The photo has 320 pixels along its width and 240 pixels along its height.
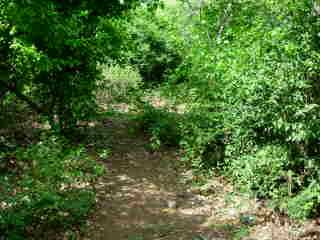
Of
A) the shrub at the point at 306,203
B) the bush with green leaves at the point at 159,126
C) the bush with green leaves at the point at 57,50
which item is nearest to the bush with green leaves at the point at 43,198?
the bush with green leaves at the point at 57,50

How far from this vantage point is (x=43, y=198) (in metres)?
6.34

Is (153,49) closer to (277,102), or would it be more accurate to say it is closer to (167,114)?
(167,114)

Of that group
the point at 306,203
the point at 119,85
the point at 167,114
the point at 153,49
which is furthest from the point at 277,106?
the point at 153,49

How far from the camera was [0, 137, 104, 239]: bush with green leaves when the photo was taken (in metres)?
6.09

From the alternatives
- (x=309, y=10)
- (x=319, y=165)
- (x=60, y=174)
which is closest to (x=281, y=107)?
(x=319, y=165)

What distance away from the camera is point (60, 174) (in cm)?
664

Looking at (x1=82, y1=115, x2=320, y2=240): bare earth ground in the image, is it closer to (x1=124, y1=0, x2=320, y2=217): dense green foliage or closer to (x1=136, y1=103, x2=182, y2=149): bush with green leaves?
(x1=124, y1=0, x2=320, y2=217): dense green foliage

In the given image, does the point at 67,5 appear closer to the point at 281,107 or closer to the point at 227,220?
the point at 281,107

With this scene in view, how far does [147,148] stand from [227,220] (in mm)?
3911

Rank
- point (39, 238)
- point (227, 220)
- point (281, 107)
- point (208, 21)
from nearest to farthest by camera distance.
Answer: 1. point (39, 238)
2. point (281, 107)
3. point (227, 220)
4. point (208, 21)

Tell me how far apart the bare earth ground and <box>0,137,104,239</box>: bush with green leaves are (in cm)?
46

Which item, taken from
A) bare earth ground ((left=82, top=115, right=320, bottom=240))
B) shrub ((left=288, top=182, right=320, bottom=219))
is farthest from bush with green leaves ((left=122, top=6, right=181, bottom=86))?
shrub ((left=288, top=182, right=320, bottom=219))

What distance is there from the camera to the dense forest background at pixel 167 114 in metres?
6.61

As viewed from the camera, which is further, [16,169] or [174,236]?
[16,169]
